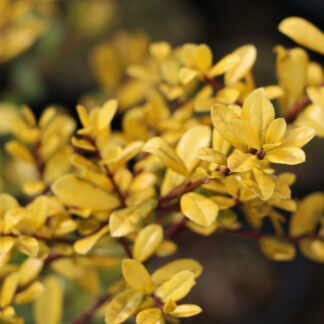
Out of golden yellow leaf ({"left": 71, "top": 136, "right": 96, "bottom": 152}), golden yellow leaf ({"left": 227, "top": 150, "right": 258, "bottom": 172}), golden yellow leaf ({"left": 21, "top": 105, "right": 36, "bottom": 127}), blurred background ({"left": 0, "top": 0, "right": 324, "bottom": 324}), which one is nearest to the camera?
golden yellow leaf ({"left": 227, "top": 150, "right": 258, "bottom": 172})

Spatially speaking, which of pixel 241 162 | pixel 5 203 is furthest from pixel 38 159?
pixel 241 162

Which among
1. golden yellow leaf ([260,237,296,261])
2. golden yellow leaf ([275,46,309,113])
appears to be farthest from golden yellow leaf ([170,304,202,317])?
golden yellow leaf ([275,46,309,113])

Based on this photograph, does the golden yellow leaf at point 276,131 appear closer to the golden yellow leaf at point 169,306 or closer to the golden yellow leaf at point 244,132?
the golden yellow leaf at point 244,132

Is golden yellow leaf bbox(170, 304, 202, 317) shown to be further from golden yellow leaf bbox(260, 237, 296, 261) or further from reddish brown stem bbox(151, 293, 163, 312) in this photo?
golden yellow leaf bbox(260, 237, 296, 261)

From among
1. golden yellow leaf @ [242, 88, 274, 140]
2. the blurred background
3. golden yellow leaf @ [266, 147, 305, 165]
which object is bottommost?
the blurred background

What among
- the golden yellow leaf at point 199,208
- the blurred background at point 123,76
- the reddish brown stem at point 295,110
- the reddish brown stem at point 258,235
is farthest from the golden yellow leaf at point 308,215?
the blurred background at point 123,76

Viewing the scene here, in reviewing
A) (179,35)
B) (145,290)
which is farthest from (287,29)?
(179,35)
